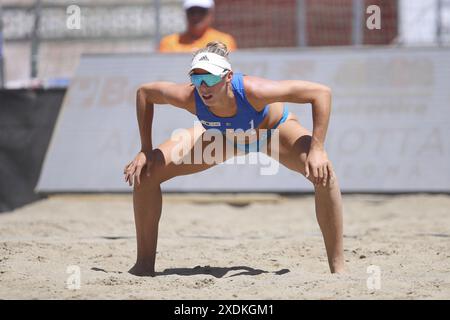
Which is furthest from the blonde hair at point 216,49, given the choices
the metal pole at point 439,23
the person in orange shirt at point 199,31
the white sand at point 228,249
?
the metal pole at point 439,23

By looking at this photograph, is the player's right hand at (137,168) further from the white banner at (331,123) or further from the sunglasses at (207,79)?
the white banner at (331,123)

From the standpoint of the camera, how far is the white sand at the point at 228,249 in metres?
4.61

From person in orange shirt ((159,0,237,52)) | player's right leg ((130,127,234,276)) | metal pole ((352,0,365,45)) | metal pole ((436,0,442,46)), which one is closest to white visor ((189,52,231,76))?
player's right leg ((130,127,234,276))

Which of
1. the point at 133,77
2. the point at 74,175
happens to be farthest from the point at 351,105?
the point at 74,175

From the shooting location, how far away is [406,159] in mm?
8766

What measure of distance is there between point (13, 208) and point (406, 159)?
173 inches

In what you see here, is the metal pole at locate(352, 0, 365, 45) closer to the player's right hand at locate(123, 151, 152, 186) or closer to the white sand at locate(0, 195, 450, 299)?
the white sand at locate(0, 195, 450, 299)

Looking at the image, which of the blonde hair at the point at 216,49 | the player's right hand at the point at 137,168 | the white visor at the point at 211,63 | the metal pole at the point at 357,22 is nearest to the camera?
the white visor at the point at 211,63

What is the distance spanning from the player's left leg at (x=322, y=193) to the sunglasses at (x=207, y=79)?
1.99 ft

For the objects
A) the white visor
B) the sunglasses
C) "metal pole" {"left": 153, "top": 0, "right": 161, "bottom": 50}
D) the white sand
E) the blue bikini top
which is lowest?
the white sand

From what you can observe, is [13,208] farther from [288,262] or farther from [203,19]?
[288,262]

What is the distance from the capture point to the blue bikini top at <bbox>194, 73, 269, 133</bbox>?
496cm

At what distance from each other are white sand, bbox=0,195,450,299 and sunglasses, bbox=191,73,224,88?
120cm

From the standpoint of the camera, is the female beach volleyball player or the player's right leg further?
the player's right leg
